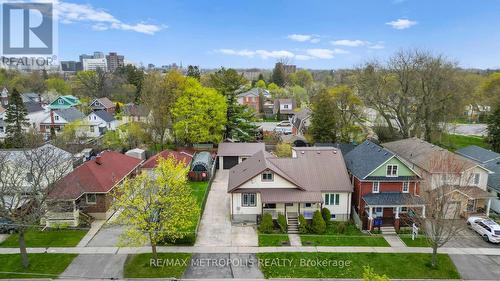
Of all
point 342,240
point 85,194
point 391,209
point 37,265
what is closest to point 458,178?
point 391,209

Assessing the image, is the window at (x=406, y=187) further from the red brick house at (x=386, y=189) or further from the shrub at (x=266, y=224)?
the shrub at (x=266, y=224)

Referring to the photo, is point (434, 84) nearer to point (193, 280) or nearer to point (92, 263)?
point (193, 280)

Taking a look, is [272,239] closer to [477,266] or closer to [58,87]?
[477,266]

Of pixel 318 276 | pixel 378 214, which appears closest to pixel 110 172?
pixel 318 276

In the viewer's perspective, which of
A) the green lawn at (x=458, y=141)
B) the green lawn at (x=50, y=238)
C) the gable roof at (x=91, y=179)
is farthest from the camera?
the green lawn at (x=458, y=141)

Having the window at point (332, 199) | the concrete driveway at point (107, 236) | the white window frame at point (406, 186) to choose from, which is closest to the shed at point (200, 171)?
the concrete driveway at point (107, 236)

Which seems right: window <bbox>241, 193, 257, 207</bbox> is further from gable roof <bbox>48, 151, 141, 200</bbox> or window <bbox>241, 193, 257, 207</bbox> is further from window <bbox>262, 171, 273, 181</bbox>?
gable roof <bbox>48, 151, 141, 200</bbox>
